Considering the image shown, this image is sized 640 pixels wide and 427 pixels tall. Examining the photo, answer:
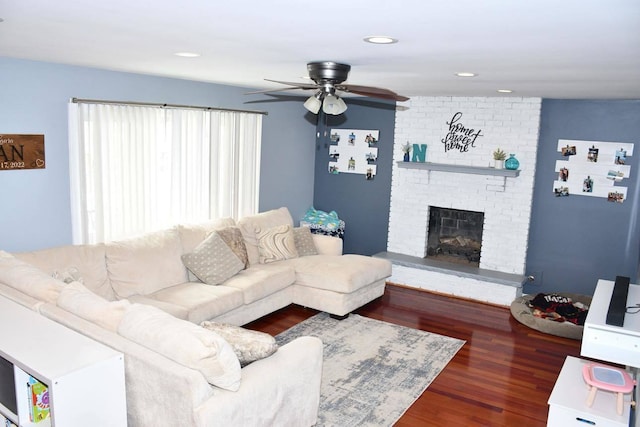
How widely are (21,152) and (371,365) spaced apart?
10.8 feet

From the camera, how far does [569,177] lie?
6059 millimetres

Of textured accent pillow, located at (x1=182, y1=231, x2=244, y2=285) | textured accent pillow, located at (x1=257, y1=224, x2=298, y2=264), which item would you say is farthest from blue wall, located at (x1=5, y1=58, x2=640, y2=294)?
textured accent pillow, located at (x1=182, y1=231, x2=244, y2=285)

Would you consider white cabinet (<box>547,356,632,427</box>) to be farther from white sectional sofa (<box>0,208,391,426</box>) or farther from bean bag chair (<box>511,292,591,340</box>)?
bean bag chair (<box>511,292,591,340</box>)

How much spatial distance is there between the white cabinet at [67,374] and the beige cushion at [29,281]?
0.43m

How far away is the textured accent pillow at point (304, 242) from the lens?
6.15 metres

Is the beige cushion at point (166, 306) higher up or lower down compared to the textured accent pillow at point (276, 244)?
lower down

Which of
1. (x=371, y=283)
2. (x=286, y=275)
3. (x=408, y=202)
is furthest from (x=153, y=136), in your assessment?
(x=408, y=202)

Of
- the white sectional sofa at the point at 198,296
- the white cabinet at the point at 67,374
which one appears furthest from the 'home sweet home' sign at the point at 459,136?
the white cabinet at the point at 67,374

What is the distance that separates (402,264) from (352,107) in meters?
2.22

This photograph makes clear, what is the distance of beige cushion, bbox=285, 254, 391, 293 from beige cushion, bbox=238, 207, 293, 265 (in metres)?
0.39

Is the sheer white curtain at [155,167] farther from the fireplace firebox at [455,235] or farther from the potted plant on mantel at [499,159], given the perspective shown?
the potted plant on mantel at [499,159]

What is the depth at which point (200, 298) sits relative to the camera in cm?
455

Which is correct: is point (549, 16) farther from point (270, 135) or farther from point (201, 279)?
point (270, 135)

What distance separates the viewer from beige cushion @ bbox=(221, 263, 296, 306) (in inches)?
196
